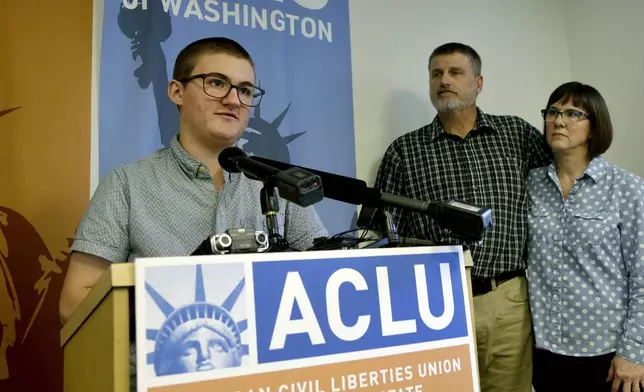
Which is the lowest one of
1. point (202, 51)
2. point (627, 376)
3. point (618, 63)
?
point (627, 376)

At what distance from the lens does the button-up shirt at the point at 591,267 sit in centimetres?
167

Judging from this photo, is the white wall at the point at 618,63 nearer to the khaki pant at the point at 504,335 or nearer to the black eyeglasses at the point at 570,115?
the black eyeglasses at the point at 570,115

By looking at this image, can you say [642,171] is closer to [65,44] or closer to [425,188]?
[425,188]

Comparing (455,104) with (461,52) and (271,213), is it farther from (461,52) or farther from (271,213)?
(271,213)

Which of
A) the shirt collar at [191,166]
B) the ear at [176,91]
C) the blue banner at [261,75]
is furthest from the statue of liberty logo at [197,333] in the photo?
the blue banner at [261,75]

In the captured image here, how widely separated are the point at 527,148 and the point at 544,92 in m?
0.96

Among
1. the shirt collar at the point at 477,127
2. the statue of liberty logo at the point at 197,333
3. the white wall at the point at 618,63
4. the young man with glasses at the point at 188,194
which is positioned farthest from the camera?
the white wall at the point at 618,63

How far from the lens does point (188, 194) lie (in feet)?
4.11

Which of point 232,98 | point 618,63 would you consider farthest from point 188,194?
point 618,63

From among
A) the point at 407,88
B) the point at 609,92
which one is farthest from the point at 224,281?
the point at 609,92

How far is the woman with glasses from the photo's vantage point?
1.66 meters

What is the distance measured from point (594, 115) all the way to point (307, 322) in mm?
1551

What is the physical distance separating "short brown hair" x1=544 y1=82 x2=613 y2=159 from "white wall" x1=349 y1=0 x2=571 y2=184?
0.70 meters

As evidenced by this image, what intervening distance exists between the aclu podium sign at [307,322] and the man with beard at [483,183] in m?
0.97
